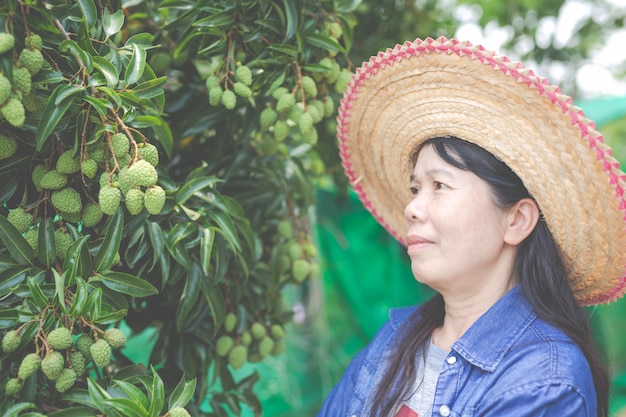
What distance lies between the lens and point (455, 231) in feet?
4.60

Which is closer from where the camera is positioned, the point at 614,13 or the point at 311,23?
the point at 311,23

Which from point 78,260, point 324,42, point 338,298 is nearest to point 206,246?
point 78,260

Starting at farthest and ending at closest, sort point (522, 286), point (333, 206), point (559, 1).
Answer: point (559, 1) → point (333, 206) → point (522, 286)

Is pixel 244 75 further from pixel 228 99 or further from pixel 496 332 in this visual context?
pixel 496 332

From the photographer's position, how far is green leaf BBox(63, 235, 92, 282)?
1.17 metres

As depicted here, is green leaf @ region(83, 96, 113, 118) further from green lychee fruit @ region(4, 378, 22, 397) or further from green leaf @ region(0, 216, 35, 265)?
green lychee fruit @ region(4, 378, 22, 397)

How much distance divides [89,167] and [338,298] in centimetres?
246

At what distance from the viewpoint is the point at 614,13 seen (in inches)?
200

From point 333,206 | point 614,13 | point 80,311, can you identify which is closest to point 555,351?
point 80,311

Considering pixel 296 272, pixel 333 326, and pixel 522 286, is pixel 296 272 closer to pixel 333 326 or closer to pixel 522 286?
pixel 522 286

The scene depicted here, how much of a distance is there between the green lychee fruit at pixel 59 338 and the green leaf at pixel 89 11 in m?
0.60

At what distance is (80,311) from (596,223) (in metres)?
1.06

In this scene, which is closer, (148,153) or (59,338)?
(59,338)

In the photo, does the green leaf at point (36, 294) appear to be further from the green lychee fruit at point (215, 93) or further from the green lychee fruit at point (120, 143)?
the green lychee fruit at point (215, 93)
